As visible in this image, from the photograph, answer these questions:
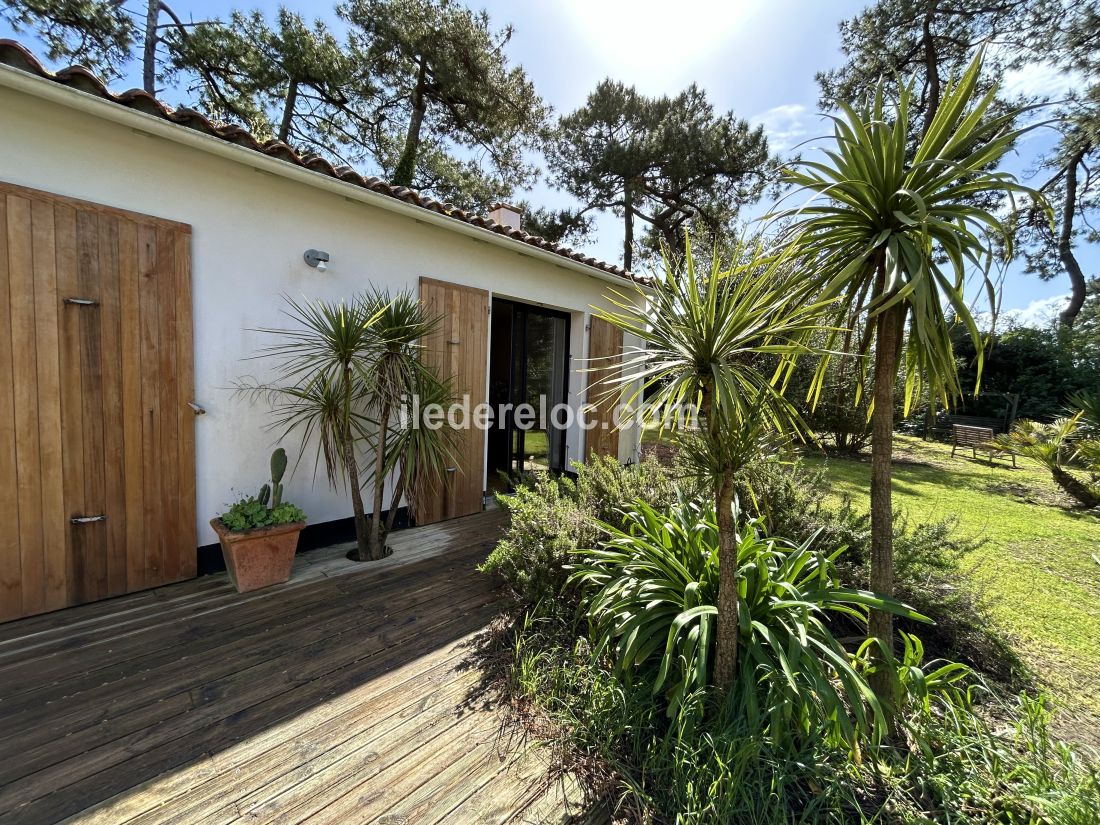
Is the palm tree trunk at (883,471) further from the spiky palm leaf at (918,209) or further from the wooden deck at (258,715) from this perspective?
the wooden deck at (258,715)

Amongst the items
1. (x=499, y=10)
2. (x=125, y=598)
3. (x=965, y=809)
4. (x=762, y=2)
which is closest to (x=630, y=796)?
(x=965, y=809)

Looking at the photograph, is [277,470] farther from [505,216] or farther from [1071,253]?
[1071,253]

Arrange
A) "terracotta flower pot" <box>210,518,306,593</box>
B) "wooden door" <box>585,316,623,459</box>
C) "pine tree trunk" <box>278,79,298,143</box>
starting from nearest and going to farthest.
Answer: "terracotta flower pot" <box>210,518,306,593</box> → "wooden door" <box>585,316,623,459</box> → "pine tree trunk" <box>278,79,298,143</box>

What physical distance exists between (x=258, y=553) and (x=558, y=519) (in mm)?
2130

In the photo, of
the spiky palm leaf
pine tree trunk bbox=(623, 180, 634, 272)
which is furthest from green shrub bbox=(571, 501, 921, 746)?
pine tree trunk bbox=(623, 180, 634, 272)

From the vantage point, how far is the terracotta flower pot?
3051 mm

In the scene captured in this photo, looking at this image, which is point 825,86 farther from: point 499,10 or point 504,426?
point 504,426

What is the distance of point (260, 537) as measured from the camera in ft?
10.2

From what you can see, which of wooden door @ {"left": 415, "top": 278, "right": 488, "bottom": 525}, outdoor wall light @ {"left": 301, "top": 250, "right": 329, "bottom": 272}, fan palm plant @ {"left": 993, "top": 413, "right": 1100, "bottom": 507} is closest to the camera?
outdoor wall light @ {"left": 301, "top": 250, "right": 329, "bottom": 272}

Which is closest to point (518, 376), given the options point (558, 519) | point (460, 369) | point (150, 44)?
point (460, 369)

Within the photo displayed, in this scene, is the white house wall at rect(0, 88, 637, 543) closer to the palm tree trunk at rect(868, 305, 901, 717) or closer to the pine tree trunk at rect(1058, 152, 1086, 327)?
the palm tree trunk at rect(868, 305, 901, 717)

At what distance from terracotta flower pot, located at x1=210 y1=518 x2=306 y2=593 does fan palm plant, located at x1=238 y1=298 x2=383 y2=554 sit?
0.56 m

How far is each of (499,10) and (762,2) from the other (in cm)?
631

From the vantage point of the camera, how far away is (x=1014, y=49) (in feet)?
38.1
